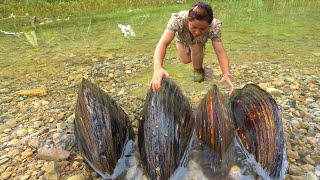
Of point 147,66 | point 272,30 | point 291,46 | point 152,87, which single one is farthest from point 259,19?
point 152,87

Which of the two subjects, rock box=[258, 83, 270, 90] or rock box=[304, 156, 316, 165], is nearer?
rock box=[304, 156, 316, 165]

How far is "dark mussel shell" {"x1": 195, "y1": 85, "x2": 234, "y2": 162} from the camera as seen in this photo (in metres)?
3.29

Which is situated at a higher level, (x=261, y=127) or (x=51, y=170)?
(x=261, y=127)

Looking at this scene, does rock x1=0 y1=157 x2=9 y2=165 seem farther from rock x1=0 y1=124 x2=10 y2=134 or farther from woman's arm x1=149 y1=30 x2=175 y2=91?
woman's arm x1=149 y1=30 x2=175 y2=91

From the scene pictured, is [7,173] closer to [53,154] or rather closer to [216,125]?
[53,154]

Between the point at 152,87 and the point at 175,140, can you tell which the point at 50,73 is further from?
the point at 175,140

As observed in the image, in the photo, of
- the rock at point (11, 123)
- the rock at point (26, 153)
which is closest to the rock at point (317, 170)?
the rock at point (26, 153)

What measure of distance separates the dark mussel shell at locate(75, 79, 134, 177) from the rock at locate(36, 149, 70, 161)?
8.5 inches

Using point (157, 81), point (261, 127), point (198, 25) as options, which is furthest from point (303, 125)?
point (157, 81)

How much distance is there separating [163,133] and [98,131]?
67 centimetres

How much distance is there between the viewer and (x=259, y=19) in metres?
13.0

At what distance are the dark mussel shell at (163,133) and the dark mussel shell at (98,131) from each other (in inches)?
10.9

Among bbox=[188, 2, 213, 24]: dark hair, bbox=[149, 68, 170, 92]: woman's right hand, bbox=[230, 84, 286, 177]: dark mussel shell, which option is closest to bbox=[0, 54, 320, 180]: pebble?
bbox=[230, 84, 286, 177]: dark mussel shell

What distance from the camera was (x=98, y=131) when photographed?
328 cm
